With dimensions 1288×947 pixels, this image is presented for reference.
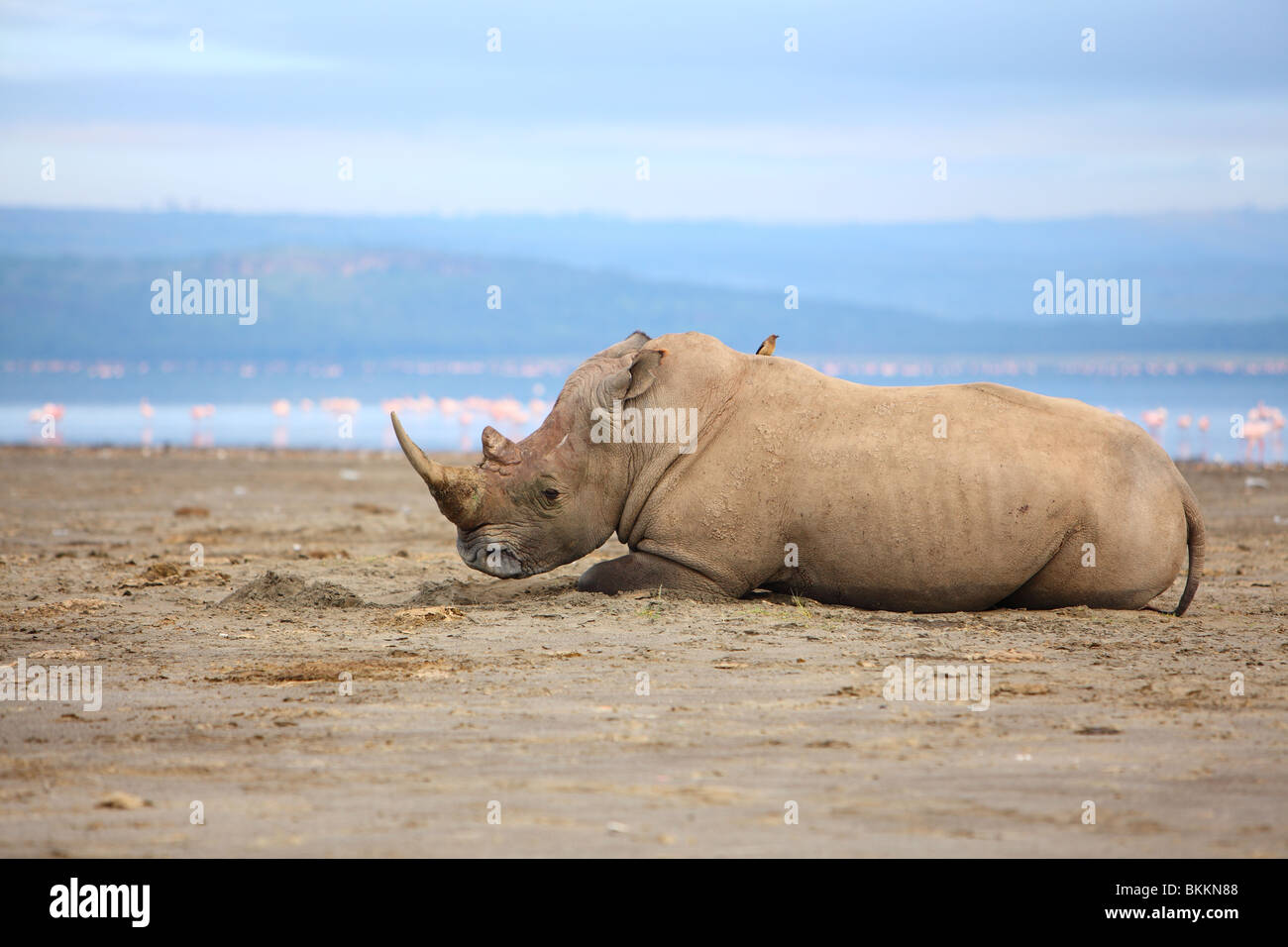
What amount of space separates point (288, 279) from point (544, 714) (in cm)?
18704

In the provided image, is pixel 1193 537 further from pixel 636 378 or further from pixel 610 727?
pixel 610 727

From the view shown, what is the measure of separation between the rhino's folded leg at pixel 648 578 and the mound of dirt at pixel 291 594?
1.71m

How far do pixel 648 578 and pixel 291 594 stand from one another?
8.43ft

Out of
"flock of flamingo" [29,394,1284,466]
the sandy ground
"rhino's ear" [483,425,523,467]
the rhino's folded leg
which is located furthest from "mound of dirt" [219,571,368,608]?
"flock of flamingo" [29,394,1284,466]

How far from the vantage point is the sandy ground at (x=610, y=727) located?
5.34 m

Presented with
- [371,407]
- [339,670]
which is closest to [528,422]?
[371,407]

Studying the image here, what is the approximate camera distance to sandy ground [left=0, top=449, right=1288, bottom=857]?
5.34 meters

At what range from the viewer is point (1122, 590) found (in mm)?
9758

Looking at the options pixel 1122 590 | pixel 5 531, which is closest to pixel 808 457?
pixel 1122 590

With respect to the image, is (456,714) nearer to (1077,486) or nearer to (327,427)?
(1077,486)

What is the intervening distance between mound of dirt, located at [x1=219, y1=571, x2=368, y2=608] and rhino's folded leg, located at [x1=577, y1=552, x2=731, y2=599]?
1708 millimetres

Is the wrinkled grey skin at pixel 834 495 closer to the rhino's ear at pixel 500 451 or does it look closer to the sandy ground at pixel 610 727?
the rhino's ear at pixel 500 451
